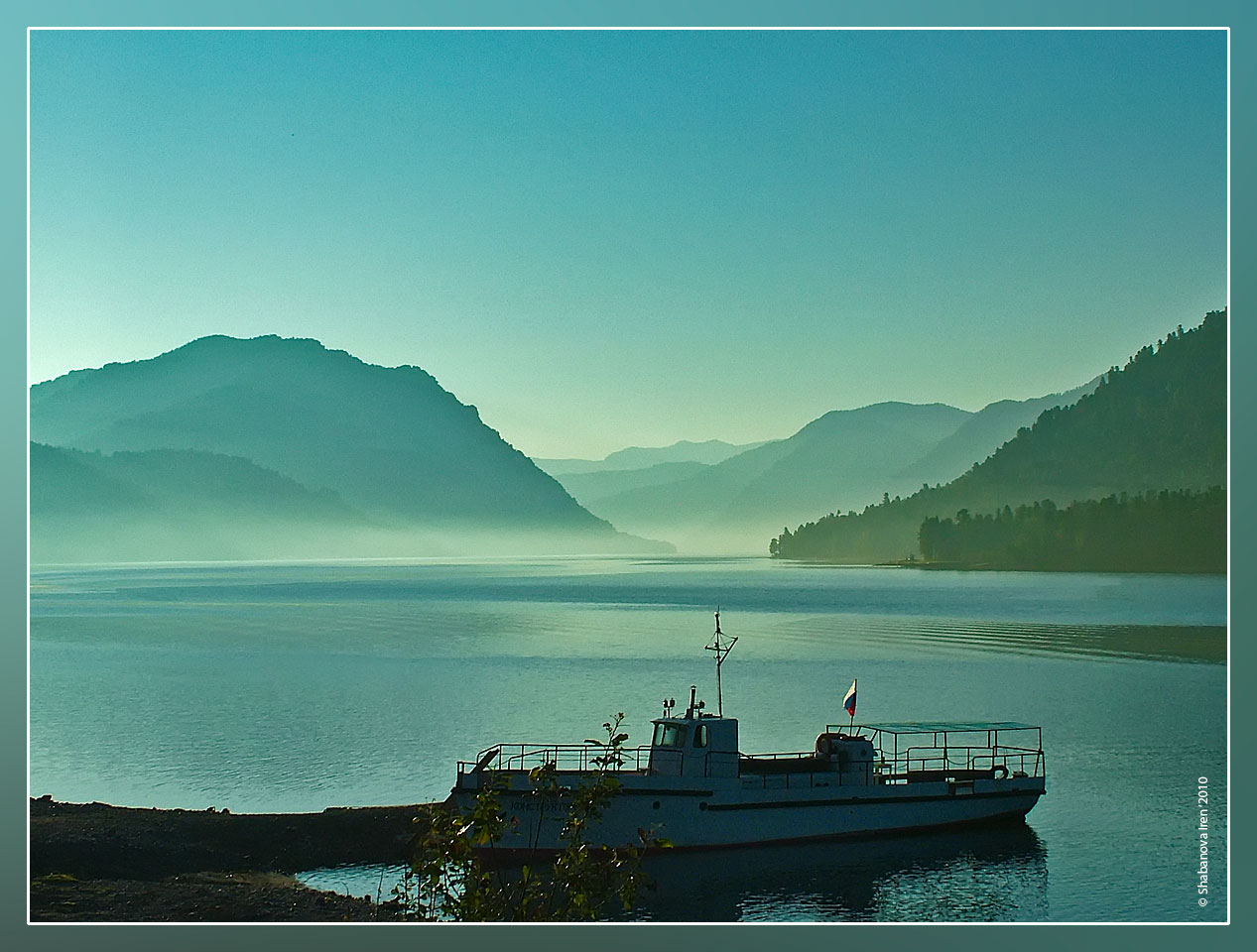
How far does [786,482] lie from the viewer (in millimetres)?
17141

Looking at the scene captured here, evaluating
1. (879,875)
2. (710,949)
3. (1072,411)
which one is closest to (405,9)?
(710,949)

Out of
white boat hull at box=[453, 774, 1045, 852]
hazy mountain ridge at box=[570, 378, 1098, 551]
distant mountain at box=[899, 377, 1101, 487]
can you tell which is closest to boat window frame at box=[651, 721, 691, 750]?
white boat hull at box=[453, 774, 1045, 852]

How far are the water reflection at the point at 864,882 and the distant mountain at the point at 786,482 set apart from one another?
5.40 meters

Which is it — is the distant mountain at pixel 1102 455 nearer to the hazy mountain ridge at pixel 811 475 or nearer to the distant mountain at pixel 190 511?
the hazy mountain ridge at pixel 811 475

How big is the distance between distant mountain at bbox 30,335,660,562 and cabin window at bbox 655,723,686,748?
234 inches

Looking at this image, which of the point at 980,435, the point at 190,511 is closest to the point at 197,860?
the point at 980,435

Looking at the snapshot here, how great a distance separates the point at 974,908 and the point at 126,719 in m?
12.5

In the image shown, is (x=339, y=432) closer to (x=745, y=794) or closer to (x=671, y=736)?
(x=671, y=736)

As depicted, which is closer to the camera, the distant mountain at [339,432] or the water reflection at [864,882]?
the water reflection at [864,882]

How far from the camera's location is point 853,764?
1269 cm

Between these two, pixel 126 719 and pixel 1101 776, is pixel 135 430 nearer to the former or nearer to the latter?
pixel 126 719

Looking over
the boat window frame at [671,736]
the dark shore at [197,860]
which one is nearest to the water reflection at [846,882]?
the dark shore at [197,860]

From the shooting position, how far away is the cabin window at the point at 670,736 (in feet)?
39.4

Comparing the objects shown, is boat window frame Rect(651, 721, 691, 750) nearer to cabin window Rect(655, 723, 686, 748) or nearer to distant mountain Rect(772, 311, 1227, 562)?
cabin window Rect(655, 723, 686, 748)
